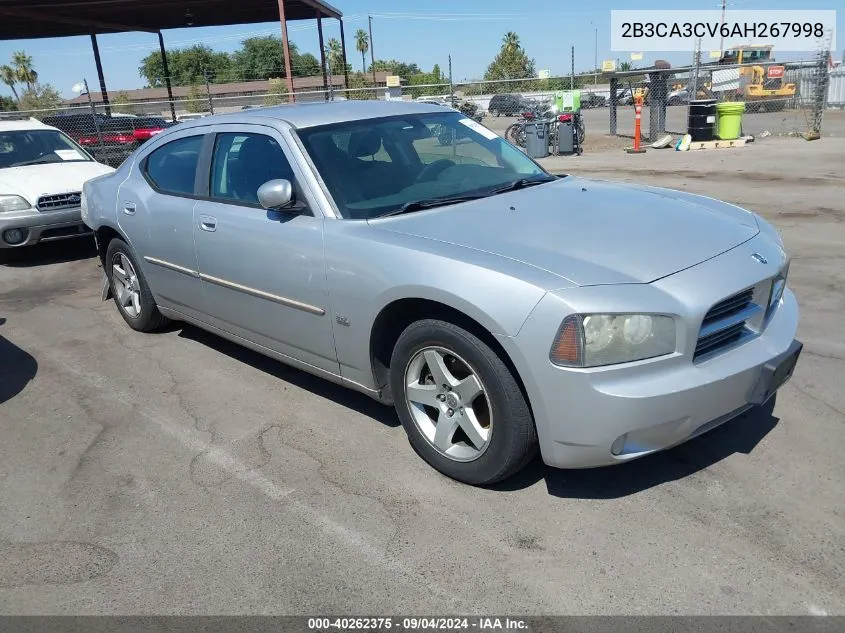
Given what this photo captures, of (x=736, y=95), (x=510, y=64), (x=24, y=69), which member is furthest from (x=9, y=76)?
(x=736, y=95)

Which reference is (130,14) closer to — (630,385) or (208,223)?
(208,223)

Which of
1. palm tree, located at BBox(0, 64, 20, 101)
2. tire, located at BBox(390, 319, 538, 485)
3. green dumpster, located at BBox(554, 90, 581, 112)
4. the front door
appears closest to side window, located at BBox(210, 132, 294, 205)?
the front door

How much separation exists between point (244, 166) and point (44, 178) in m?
5.43

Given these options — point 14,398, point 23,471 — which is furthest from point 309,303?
point 14,398

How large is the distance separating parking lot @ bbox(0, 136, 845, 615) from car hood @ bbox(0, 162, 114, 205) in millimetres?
4233

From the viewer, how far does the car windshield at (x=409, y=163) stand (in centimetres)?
364

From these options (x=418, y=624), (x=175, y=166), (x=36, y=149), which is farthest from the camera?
(x=36, y=149)

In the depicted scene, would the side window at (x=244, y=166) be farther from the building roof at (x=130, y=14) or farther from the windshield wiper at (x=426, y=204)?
the building roof at (x=130, y=14)

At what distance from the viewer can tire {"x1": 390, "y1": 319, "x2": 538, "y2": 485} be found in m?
2.81

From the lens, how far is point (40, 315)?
6.38 m

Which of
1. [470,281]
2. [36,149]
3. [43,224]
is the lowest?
[43,224]

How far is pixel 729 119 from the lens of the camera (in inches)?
680

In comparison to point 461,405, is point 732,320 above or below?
above

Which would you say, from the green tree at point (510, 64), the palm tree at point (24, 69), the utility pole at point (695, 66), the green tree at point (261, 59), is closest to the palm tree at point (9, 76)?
the palm tree at point (24, 69)
